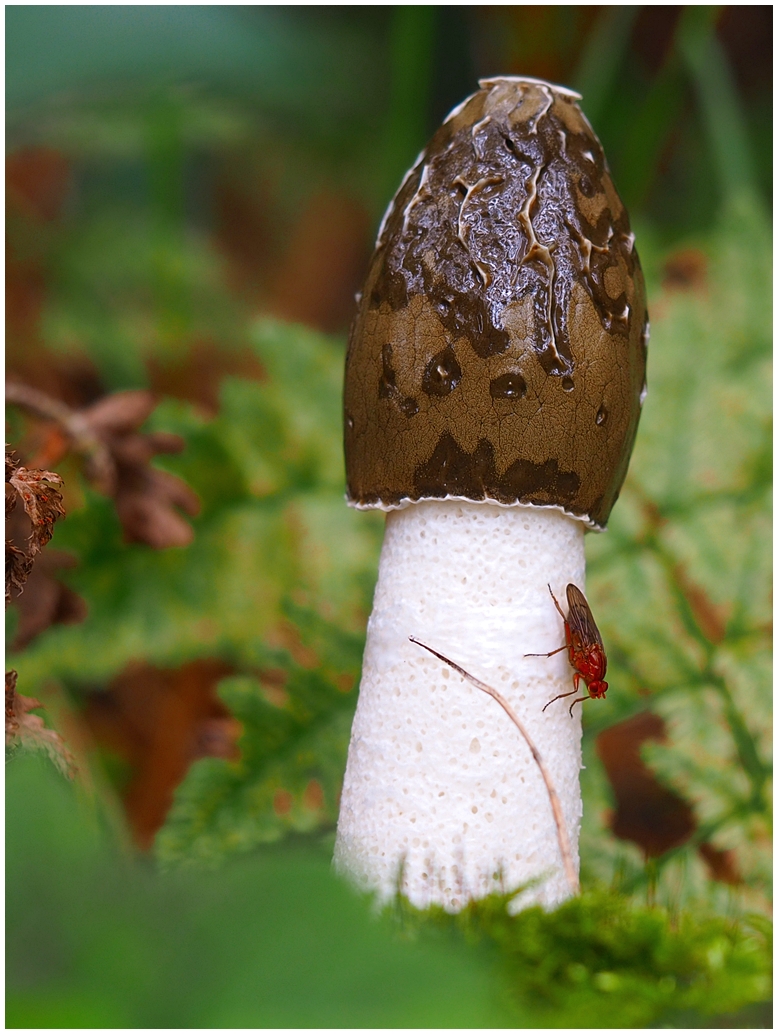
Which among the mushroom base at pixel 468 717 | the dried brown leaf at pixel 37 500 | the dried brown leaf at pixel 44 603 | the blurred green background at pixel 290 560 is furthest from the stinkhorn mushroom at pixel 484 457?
the dried brown leaf at pixel 44 603

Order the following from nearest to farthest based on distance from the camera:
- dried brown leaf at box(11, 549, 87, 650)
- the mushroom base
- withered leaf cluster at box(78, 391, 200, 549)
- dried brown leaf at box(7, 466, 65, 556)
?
dried brown leaf at box(7, 466, 65, 556) < the mushroom base < dried brown leaf at box(11, 549, 87, 650) < withered leaf cluster at box(78, 391, 200, 549)

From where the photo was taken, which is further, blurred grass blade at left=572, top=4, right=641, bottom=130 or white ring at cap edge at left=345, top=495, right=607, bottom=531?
blurred grass blade at left=572, top=4, right=641, bottom=130

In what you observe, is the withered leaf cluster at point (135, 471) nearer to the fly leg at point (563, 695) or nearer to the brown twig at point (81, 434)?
the brown twig at point (81, 434)

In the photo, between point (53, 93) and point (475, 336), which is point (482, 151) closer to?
point (475, 336)

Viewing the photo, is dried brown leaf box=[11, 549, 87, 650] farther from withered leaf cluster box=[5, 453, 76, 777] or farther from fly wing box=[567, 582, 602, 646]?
fly wing box=[567, 582, 602, 646]

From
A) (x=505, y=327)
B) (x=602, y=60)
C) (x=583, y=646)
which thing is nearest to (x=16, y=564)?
(x=505, y=327)

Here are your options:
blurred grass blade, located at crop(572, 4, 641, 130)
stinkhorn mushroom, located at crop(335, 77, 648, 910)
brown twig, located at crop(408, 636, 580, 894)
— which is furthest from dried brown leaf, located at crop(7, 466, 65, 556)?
blurred grass blade, located at crop(572, 4, 641, 130)

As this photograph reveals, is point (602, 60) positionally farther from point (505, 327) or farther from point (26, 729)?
point (26, 729)
